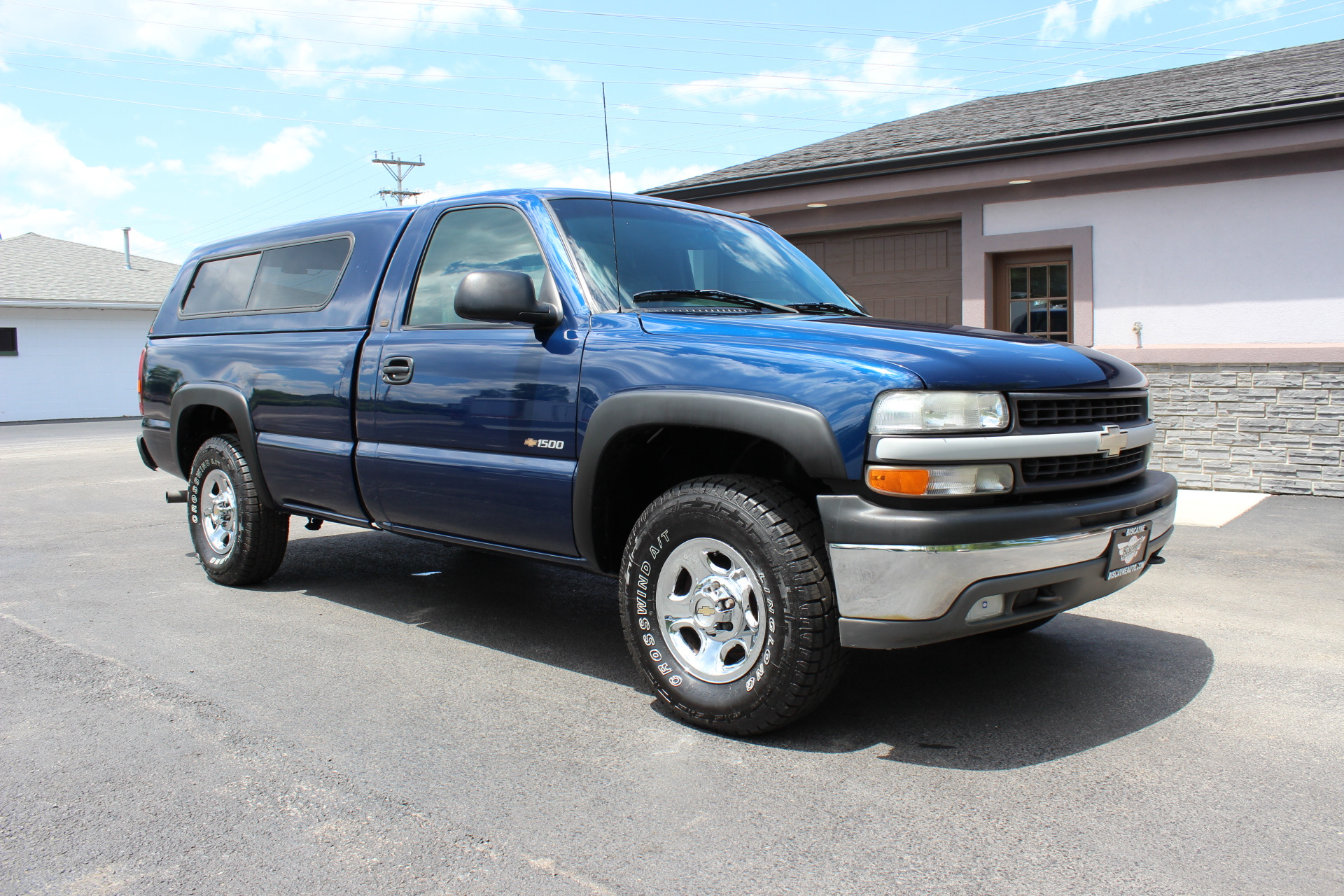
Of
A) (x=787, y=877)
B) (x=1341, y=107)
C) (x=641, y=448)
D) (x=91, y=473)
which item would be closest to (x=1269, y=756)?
(x=787, y=877)

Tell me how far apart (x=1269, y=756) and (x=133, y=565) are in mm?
6264

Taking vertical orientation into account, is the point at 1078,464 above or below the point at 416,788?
above

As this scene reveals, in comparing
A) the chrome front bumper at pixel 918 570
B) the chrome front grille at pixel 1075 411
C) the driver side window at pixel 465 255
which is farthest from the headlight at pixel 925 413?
the driver side window at pixel 465 255

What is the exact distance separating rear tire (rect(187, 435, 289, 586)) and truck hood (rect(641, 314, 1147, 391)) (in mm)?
2890

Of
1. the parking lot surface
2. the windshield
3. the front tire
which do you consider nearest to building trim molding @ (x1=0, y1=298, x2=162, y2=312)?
the parking lot surface

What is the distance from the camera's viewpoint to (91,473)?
12.5 meters

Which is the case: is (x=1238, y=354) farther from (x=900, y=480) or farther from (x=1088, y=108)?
(x=900, y=480)

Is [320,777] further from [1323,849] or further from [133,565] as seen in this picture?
[133,565]

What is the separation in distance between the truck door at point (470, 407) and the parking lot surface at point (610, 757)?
0.67 metres

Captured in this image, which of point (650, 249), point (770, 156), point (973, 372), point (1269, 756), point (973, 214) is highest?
point (770, 156)

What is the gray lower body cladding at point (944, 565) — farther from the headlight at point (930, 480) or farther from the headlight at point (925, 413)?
the headlight at point (925, 413)

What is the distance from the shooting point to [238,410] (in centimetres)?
555

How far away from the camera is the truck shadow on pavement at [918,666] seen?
3576 millimetres

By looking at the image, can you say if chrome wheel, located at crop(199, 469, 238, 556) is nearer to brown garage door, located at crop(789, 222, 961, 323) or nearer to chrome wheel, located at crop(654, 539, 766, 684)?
chrome wheel, located at crop(654, 539, 766, 684)
